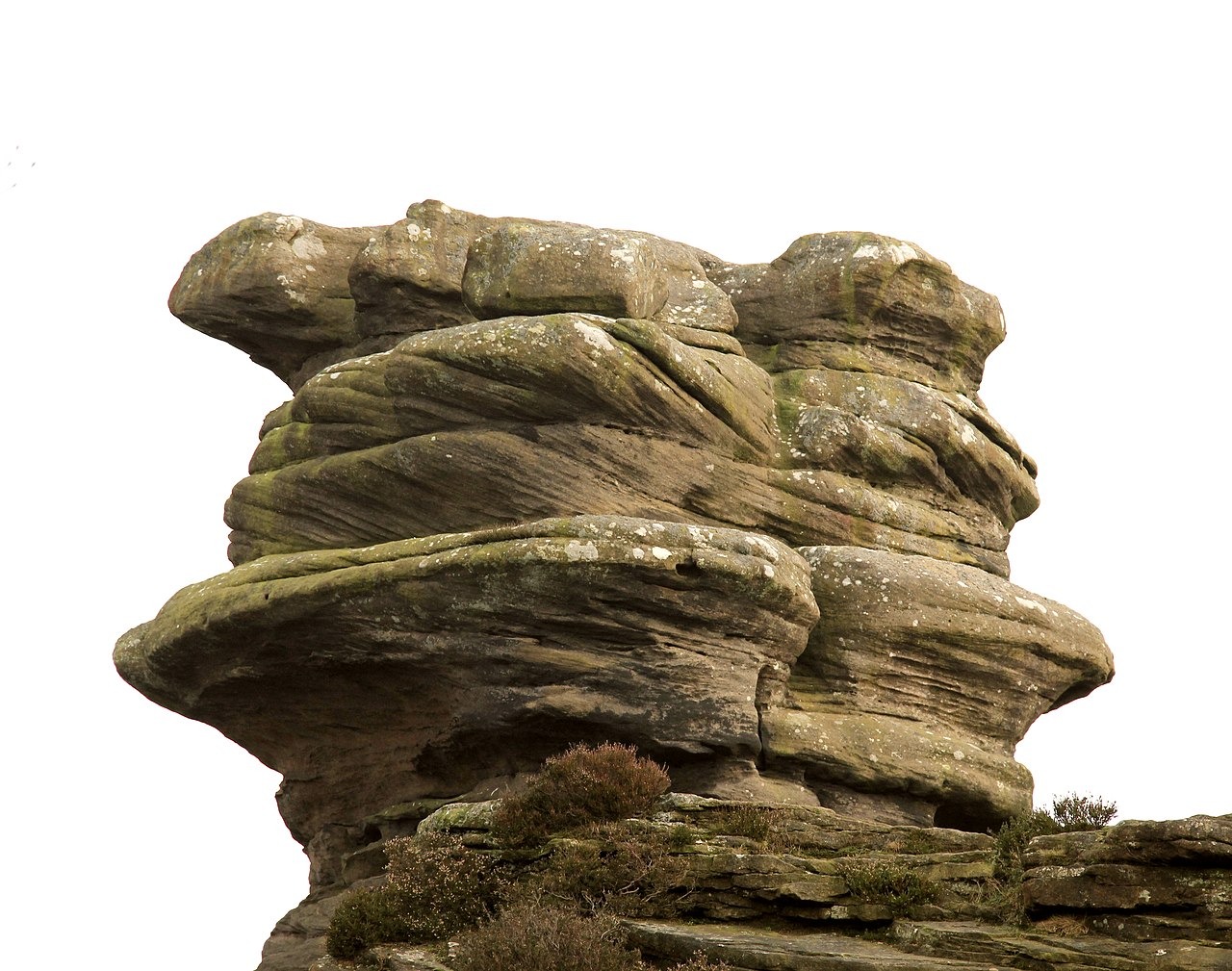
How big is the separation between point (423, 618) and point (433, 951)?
6.97 meters

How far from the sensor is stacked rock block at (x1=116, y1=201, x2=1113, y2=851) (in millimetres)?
27672

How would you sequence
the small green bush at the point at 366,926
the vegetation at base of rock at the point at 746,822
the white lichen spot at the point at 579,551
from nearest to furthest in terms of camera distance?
the small green bush at the point at 366,926 < the vegetation at base of rock at the point at 746,822 < the white lichen spot at the point at 579,551

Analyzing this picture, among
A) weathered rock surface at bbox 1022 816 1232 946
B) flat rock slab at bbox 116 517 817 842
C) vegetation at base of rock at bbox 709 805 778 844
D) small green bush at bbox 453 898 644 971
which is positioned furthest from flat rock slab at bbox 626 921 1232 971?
flat rock slab at bbox 116 517 817 842

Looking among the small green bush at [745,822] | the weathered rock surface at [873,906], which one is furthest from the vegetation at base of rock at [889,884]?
the small green bush at [745,822]

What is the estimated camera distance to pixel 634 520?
90.7ft

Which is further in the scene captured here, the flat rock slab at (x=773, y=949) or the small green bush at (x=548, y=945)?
the small green bush at (x=548, y=945)

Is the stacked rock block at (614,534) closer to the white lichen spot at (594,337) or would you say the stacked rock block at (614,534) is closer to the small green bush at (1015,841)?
the white lichen spot at (594,337)

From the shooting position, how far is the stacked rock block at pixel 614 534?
2767 centimetres

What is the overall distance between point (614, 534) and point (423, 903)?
663 centimetres

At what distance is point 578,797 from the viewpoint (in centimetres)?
2461

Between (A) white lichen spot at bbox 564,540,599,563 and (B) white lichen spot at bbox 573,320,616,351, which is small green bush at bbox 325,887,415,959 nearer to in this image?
(A) white lichen spot at bbox 564,540,599,563

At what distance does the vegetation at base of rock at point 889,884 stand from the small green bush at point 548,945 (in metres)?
2.79

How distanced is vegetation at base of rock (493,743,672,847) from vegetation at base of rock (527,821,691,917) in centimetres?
72

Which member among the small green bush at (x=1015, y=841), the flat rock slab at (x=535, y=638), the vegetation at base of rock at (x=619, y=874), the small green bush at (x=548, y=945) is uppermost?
the flat rock slab at (x=535, y=638)
